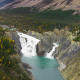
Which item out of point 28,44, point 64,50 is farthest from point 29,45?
point 64,50

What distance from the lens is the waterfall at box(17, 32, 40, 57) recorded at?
101875mm

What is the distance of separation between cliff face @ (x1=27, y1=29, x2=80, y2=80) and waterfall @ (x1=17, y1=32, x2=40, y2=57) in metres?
3.11

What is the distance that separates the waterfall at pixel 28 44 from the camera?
334 ft

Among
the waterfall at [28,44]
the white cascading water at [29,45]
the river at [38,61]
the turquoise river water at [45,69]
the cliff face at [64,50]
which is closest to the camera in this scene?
the cliff face at [64,50]

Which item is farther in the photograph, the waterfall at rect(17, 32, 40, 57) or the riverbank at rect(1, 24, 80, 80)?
the waterfall at rect(17, 32, 40, 57)

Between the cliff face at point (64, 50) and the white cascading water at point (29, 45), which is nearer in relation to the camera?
the cliff face at point (64, 50)

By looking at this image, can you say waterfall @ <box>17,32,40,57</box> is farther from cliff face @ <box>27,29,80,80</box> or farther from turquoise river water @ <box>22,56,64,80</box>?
turquoise river water @ <box>22,56,64,80</box>

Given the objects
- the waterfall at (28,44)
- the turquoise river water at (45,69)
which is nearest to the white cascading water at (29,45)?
the waterfall at (28,44)

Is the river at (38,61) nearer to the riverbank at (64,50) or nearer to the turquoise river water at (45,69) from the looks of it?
the turquoise river water at (45,69)

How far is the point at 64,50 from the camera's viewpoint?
9125 centimetres

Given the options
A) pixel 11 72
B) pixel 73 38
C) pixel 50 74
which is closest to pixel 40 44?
pixel 73 38

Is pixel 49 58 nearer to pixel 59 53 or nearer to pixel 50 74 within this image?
pixel 59 53

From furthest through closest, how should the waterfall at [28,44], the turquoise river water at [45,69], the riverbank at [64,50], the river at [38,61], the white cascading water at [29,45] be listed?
the waterfall at [28,44] < the white cascading water at [29,45] < the river at [38,61] < the riverbank at [64,50] < the turquoise river water at [45,69]

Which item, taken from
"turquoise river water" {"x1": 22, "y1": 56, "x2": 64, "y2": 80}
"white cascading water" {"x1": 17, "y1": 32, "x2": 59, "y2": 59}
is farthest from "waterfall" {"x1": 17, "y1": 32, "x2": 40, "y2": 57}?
"turquoise river water" {"x1": 22, "y1": 56, "x2": 64, "y2": 80}
